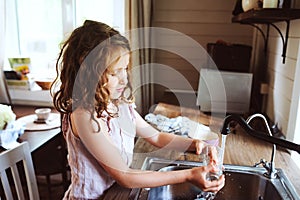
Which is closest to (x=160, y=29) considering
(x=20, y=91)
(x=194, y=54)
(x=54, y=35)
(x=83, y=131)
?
(x=194, y=54)

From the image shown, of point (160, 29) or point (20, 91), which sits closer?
→ point (160, 29)

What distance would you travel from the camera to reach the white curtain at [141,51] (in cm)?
223

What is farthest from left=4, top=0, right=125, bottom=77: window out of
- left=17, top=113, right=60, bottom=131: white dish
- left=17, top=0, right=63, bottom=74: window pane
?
left=17, top=113, right=60, bottom=131: white dish

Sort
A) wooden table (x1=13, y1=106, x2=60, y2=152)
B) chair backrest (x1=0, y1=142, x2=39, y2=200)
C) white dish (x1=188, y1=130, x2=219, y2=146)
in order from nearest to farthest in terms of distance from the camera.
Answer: chair backrest (x1=0, y1=142, x2=39, y2=200) < white dish (x1=188, y1=130, x2=219, y2=146) < wooden table (x1=13, y1=106, x2=60, y2=152)

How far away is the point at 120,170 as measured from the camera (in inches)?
33.5

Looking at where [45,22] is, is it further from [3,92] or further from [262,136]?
[262,136]

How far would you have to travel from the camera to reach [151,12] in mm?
2361

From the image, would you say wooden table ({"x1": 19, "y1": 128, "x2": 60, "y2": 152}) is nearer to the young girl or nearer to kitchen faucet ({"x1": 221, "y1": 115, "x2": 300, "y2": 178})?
A: the young girl

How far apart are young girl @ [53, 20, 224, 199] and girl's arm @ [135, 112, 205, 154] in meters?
0.22

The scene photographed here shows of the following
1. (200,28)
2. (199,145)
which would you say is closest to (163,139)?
(199,145)

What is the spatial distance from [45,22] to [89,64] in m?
2.05

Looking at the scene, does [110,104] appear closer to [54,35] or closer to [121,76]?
[121,76]

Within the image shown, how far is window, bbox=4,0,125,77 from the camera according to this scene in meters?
2.55

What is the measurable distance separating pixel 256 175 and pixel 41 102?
216 centimetres
